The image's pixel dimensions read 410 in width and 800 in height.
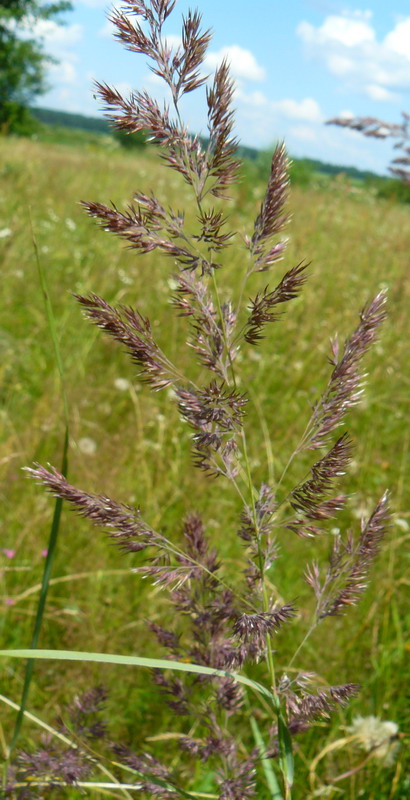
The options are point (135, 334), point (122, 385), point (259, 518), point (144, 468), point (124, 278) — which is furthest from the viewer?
point (124, 278)

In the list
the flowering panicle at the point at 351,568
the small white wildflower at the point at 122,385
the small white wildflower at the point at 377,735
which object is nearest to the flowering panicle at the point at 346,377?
the flowering panicle at the point at 351,568

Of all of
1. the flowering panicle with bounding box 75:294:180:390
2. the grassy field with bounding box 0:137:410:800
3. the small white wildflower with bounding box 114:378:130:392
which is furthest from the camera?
the small white wildflower with bounding box 114:378:130:392

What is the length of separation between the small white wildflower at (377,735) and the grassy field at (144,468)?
0.04m

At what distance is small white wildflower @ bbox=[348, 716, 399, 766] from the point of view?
1.53m

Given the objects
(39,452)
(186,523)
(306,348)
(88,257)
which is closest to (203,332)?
(186,523)

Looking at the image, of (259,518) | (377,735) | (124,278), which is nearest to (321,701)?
(259,518)

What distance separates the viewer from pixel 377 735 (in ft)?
5.29

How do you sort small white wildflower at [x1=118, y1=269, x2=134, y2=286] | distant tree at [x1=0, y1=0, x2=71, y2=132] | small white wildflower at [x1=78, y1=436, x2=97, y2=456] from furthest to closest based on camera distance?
distant tree at [x1=0, y1=0, x2=71, y2=132], small white wildflower at [x1=118, y1=269, x2=134, y2=286], small white wildflower at [x1=78, y1=436, x2=97, y2=456]

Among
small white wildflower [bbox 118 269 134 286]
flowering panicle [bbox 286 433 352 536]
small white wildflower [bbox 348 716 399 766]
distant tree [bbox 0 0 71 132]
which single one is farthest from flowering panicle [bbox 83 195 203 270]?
distant tree [bbox 0 0 71 132]

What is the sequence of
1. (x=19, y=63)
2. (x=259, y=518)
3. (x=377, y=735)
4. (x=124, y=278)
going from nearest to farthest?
(x=259, y=518), (x=377, y=735), (x=124, y=278), (x=19, y=63)

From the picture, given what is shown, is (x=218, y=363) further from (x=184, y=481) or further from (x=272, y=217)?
(x=184, y=481)

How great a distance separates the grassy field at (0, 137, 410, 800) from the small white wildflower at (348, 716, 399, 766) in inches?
1.6

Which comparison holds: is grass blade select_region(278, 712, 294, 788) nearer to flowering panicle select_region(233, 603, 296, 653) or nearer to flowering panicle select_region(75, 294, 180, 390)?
flowering panicle select_region(233, 603, 296, 653)

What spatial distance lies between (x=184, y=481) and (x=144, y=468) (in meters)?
0.19
